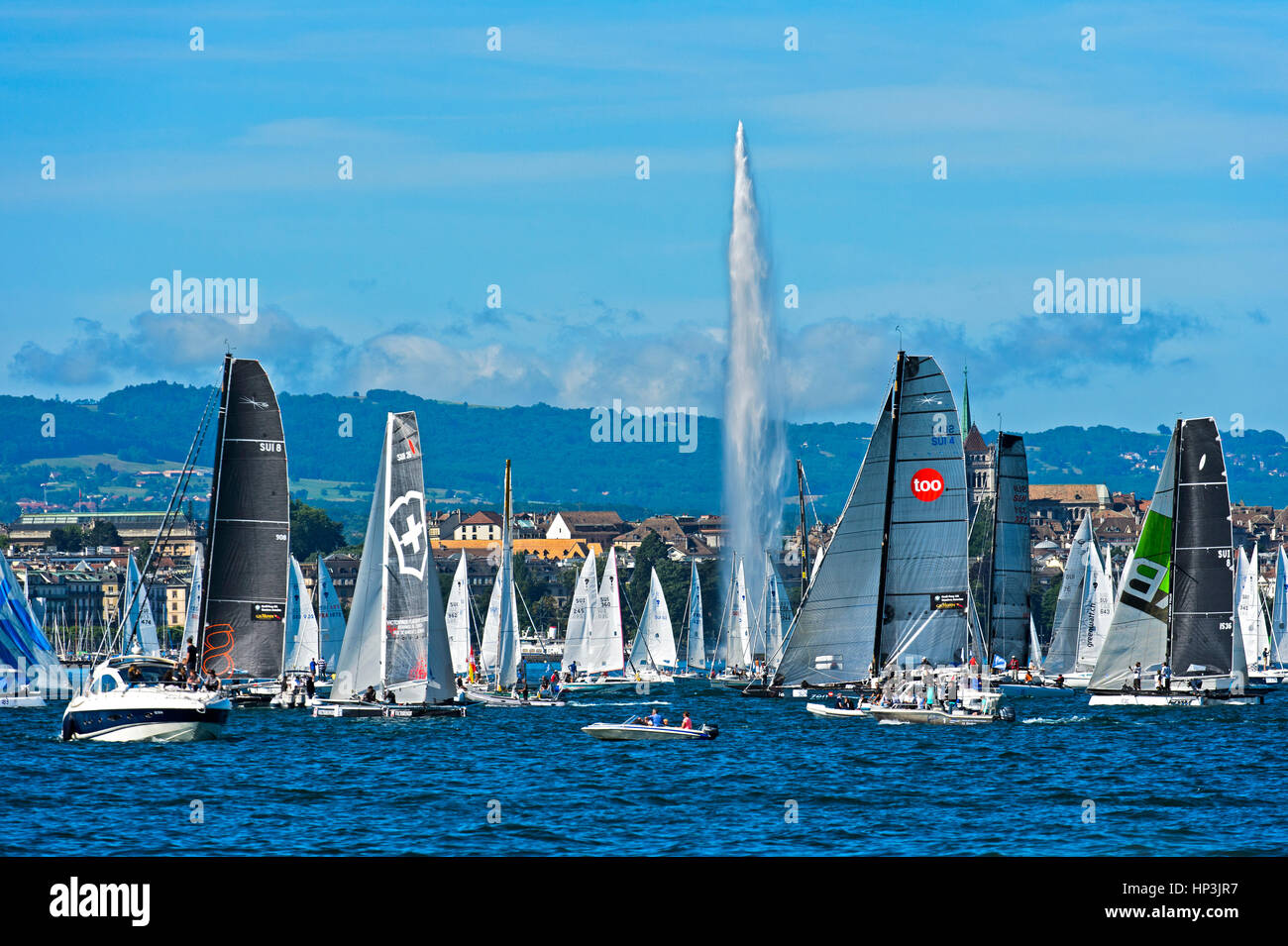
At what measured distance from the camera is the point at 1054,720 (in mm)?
55438

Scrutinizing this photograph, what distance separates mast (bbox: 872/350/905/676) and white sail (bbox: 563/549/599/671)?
4076cm

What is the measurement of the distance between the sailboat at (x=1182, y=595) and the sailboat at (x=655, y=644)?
43905 mm

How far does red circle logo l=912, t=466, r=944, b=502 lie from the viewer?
159 ft

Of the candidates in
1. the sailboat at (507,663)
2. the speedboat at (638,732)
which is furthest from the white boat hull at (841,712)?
the sailboat at (507,663)

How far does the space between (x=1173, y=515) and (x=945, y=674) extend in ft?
34.2

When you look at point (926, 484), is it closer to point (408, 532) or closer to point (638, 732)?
point (638, 732)

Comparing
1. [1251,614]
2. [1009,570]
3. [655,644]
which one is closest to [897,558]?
[1009,570]

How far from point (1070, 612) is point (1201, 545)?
27.5m

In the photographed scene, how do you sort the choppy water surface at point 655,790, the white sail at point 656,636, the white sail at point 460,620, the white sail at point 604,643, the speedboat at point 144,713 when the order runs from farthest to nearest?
the white sail at point 656,636
the white sail at point 604,643
the white sail at point 460,620
the speedboat at point 144,713
the choppy water surface at point 655,790

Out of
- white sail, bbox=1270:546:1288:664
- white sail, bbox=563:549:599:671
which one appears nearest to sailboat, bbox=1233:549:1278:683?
white sail, bbox=1270:546:1288:664

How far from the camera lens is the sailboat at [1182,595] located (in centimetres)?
5538

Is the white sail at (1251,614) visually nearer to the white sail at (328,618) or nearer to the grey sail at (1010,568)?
the grey sail at (1010,568)

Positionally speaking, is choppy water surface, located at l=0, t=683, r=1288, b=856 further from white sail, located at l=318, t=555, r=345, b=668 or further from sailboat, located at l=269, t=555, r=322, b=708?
white sail, located at l=318, t=555, r=345, b=668
